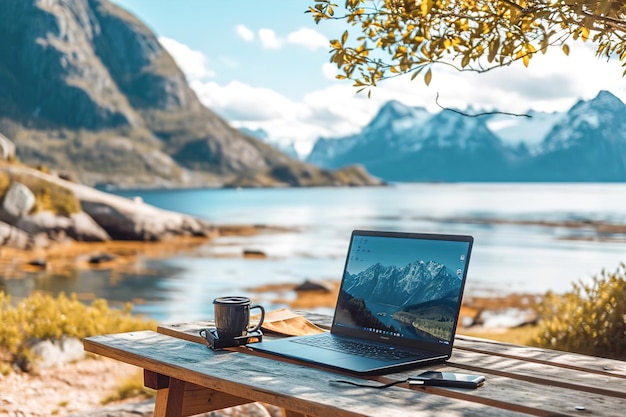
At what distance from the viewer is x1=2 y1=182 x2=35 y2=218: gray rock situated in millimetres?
26172

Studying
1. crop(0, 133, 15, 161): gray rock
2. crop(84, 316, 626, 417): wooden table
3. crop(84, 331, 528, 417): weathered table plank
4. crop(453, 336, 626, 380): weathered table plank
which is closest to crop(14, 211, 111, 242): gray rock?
crop(0, 133, 15, 161): gray rock

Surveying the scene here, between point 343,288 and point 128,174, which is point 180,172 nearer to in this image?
point 128,174

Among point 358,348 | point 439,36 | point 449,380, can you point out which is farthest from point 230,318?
point 439,36

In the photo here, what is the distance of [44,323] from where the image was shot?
754 cm

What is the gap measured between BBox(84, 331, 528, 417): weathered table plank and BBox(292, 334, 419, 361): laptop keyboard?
305mm

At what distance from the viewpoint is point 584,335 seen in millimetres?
6402

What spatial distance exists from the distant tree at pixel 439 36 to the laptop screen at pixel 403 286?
91 centimetres

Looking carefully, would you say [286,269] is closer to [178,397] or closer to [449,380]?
[178,397]

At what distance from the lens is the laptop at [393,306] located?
3061 mm

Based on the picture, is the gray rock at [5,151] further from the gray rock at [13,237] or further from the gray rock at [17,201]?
the gray rock at [13,237]

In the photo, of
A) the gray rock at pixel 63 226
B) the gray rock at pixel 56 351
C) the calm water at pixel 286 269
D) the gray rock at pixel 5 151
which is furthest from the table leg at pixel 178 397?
the gray rock at pixel 5 151

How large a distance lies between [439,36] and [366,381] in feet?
8.05

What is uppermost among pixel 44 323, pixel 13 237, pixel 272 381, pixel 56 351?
pixel 272 381

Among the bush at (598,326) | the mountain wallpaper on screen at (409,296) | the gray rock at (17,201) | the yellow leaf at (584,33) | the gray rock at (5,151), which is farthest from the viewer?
the gray rock at (5,151)
